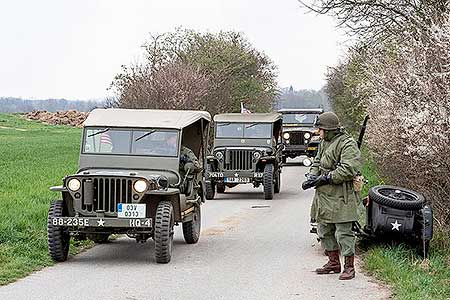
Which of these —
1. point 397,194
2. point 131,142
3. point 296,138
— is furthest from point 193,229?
point 296,138

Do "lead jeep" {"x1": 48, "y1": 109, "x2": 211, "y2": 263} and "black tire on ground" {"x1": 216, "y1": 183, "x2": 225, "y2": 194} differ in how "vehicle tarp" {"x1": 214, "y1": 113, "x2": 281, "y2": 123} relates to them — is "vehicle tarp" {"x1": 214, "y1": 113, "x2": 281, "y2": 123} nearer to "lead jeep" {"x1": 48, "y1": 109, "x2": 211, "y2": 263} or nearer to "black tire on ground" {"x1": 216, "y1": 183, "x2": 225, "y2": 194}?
"black tire on ground" {"x1": 216, "y1": 183, "x2": 225, "y2": 194}

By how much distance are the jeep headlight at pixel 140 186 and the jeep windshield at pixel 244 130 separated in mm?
11475

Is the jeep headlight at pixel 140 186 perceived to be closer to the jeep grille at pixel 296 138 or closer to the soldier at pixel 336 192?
the soldier at pixel 336 192

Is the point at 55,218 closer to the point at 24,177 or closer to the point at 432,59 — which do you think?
the point at 432,59

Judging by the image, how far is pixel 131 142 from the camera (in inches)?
507

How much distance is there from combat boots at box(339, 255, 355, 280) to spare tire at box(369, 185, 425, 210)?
1279 millimetres

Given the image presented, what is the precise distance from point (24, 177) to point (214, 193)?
203 inches

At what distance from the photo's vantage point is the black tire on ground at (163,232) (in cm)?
1108

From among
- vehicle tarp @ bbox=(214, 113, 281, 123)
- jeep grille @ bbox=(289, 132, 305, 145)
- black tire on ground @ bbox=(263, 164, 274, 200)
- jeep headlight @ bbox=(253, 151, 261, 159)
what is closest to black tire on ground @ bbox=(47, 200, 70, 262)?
black tire on ground @ bbox=(263, 164, 274, 200)

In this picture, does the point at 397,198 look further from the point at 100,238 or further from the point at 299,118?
the point at 299,118

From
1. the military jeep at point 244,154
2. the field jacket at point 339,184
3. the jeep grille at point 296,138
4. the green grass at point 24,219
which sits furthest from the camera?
the jeep grille at point 296,138

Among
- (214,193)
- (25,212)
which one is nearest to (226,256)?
(25,212)

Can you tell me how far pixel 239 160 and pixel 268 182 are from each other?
1.01 meters

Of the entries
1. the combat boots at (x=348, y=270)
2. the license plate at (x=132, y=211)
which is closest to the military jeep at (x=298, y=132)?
the license plate at (x=132, y=211)
